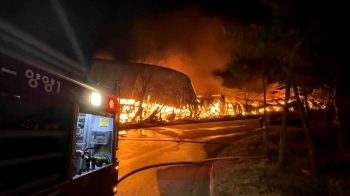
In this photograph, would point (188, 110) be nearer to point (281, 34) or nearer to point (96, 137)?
point (281, 34)

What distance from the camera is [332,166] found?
1387 cm

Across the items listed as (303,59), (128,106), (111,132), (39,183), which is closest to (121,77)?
(128,106)

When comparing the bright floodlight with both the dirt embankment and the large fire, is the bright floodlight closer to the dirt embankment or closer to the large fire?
the dirt embankment

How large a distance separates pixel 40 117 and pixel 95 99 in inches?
39.8

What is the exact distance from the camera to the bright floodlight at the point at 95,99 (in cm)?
428

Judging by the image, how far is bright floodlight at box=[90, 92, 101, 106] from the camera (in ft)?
14.0

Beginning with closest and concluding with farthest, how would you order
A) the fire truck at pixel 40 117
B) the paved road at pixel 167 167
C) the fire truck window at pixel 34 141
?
the fire truck at pixel 40 117 → the fire truck window at pixel 34 141 → the paved road at pixel 167 167

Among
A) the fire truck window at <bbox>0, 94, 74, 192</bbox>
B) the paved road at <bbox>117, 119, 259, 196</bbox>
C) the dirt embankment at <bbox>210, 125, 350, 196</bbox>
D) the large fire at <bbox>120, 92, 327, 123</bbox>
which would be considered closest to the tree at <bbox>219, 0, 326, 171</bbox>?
the dirt embankment at <bbox>210, 125, 350, 196</bbox>

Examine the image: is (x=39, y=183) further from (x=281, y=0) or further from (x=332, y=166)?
(x=332, y=166)

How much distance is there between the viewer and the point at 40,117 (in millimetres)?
3475

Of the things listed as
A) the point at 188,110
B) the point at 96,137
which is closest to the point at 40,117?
the point at 96,137

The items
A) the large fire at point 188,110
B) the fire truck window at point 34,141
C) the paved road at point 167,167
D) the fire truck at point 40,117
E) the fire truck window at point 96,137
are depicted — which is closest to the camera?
the fire truck at point 40,117

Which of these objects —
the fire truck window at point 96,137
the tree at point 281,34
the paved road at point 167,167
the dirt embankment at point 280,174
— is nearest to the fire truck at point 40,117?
the fire truck window at point 96,137

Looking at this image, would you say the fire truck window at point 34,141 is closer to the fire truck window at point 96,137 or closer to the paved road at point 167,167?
the fire truck window at point 96,137
